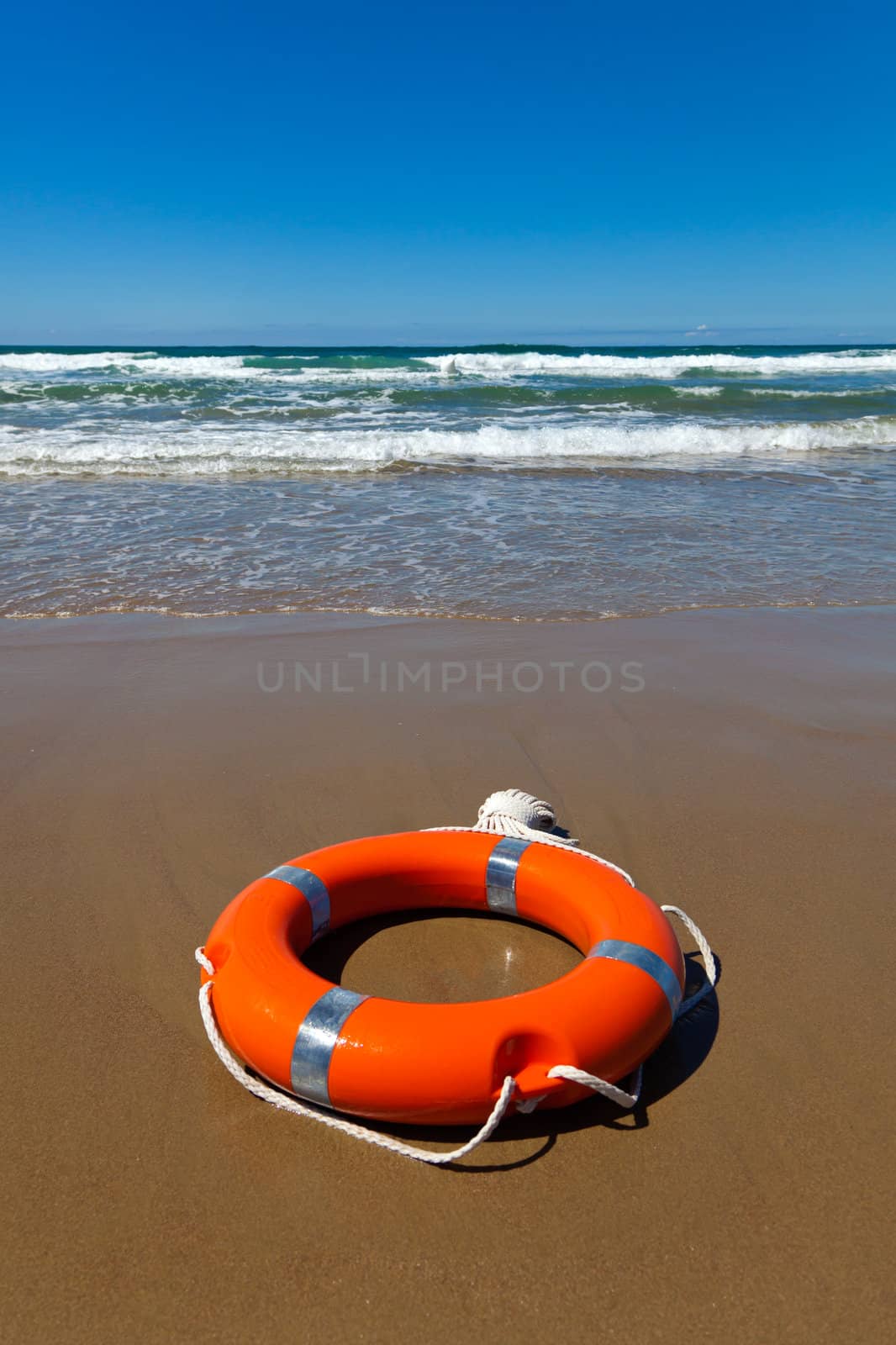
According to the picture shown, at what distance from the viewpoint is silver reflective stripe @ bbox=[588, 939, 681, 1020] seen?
2014mm

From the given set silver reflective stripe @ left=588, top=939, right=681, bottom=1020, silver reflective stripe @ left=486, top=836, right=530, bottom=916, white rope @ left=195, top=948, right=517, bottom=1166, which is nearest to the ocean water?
silver reflective stripe @ left=486, top=836, right=530, bottom=916

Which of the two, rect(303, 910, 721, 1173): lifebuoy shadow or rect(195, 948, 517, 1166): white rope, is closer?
rect(195, 948, 517, 1166): white rope

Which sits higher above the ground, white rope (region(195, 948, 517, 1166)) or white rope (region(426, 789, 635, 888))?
white rope (region(426, 789, 635, 888))

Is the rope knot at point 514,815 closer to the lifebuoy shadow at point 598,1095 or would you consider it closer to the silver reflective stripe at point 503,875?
the silver reflective stripe at point 503,875

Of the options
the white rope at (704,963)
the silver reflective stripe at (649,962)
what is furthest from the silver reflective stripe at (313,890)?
the white rope at (704,963)

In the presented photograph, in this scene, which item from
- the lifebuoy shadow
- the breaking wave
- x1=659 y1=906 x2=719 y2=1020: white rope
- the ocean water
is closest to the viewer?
the lifebuoy shadow

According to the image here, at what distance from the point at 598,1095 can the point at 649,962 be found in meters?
0.32

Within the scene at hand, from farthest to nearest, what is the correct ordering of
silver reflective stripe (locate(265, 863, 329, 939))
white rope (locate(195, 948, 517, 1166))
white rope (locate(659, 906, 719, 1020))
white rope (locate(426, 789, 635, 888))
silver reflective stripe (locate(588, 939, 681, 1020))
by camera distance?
white rope (locate(426, 789, 635, 888)) < silver reflective stripe (locate(265, 863, 329, 939)) < white rope (locate(659, 906, 719, 1020)) < silver reflective stripe (locate(588, 939, 681, 1020)) < white rope (locate(195, 948, 517, 1166))

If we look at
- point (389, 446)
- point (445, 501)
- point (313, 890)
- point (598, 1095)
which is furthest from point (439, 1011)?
point (389, 446)

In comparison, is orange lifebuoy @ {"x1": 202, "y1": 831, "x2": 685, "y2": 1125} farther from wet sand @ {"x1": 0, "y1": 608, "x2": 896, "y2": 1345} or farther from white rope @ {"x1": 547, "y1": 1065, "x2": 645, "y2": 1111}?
wet sand @ {"x1": 0, "y1": 608, "x2": 896, "y2": 1345}

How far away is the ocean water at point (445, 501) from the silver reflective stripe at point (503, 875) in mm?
3079

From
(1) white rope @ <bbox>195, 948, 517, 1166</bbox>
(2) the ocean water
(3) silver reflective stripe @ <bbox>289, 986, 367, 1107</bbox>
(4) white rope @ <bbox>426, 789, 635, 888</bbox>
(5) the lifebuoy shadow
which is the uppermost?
(2) the ocean water

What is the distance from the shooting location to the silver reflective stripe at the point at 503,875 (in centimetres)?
244

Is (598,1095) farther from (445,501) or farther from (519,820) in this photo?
(445,501)
